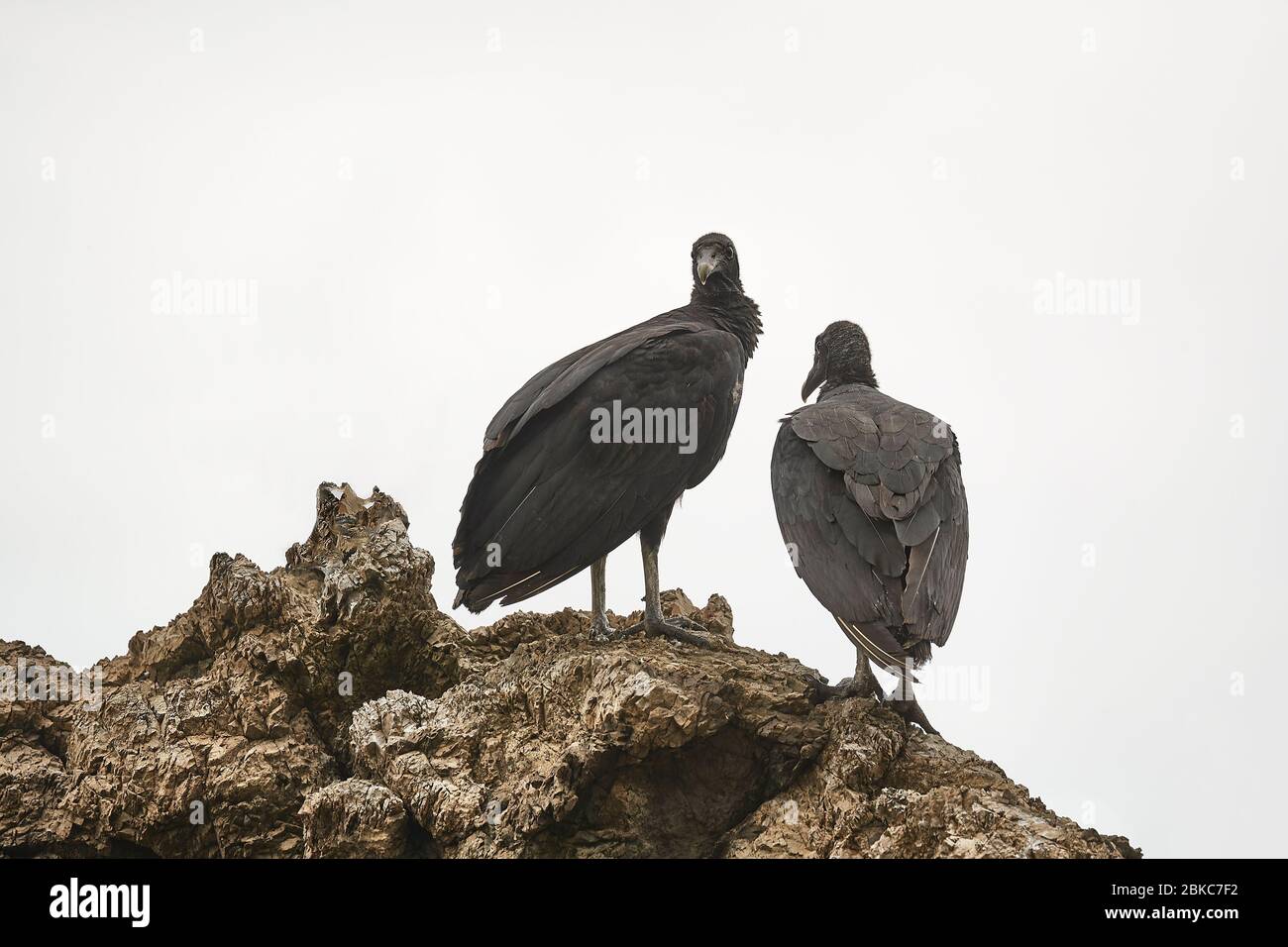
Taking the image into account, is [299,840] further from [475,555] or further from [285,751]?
[475,555]

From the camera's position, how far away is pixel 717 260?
11.5 metres

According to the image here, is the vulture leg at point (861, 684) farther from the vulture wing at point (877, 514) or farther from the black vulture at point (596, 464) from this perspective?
the black vulture at point (596, 464)

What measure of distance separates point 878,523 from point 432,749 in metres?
3.06

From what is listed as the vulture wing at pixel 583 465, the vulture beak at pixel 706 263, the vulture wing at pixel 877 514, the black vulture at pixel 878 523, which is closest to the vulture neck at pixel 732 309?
the vulture beak at pixel 706 263

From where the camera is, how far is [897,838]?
23.6 ft

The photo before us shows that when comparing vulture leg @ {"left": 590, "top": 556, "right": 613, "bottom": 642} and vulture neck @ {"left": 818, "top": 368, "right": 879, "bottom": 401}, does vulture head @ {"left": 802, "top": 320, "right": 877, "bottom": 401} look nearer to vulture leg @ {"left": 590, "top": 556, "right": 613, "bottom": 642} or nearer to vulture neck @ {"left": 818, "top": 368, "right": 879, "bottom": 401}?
vulture neck @ {"left": 818, "top": 368, "right": 879, "bottom": 401}

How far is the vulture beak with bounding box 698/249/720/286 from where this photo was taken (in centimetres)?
1132

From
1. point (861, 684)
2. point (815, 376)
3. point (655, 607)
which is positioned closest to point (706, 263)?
point (815, 376)

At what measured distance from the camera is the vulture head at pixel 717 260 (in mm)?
11562

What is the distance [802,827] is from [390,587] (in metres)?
3.23

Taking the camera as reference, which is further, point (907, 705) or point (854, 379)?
point (854, 379)

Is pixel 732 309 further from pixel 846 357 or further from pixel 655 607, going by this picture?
pixel 655 607

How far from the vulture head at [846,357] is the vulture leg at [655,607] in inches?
75.9

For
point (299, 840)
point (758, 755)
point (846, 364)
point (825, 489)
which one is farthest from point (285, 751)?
point (846, 364)
